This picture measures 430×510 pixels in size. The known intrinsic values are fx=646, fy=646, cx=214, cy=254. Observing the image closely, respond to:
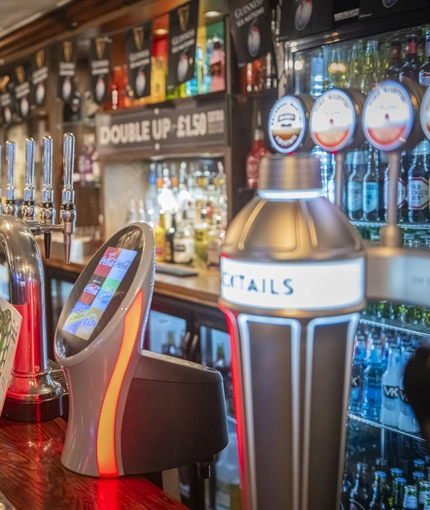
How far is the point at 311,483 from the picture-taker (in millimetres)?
866

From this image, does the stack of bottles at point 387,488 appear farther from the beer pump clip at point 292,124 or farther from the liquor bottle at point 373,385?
the beer pump clip at point 292,124

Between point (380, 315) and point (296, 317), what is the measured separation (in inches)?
68.4

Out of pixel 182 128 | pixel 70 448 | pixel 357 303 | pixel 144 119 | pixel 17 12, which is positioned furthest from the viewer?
pixel 17 12

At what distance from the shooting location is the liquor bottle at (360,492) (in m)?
2.50

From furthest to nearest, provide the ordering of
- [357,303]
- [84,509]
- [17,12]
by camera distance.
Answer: [17,12] → [84,509] → [357,303]

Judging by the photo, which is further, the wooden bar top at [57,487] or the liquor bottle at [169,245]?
the liquor bottle at [169,245]

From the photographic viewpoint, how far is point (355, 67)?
2492mm

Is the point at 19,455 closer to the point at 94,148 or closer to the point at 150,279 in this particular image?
the point at 150,279

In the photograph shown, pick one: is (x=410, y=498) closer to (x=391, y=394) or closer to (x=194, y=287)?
(x=391, y=394)

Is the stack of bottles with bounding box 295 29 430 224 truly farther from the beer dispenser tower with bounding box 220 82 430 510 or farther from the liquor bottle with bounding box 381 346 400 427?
the beer dispenser tower with bounding box 220 82 430 510

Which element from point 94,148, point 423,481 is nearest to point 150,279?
point 423,481

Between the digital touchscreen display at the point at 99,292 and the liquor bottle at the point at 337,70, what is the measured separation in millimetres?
1643

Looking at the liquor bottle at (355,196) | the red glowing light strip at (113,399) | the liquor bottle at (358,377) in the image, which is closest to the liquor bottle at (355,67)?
the liquor bottle at (355,196)

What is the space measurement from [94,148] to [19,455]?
3.61 metres
